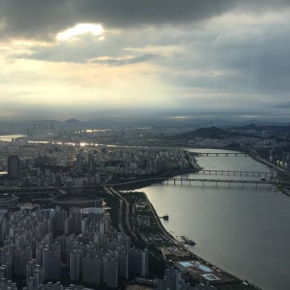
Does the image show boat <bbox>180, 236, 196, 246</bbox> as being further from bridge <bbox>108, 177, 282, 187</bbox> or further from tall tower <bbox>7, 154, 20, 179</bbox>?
tall tower <bbox>7, 154, 20, 179</bbox>

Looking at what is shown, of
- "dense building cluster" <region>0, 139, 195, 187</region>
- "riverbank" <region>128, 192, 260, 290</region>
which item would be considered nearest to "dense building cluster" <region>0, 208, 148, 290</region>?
"riverbank" <region>128, 192, 260, 290</region>

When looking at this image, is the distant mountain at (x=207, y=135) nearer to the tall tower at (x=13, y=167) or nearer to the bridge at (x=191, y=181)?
the bridge at (x=191, y=181)

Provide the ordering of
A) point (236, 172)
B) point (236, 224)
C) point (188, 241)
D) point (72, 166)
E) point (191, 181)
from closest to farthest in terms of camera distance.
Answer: point (188, 241)
point (236, 224)
point (191, 181)
point (236, 172)
point (72, 166)

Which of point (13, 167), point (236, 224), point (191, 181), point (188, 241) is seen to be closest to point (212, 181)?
point (191, 181)

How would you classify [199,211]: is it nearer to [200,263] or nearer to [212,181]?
[200,263]

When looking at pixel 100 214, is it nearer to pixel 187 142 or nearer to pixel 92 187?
pixel 92 187

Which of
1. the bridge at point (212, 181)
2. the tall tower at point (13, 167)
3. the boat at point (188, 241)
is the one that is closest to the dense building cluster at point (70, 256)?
the boat at point (188, 241)
